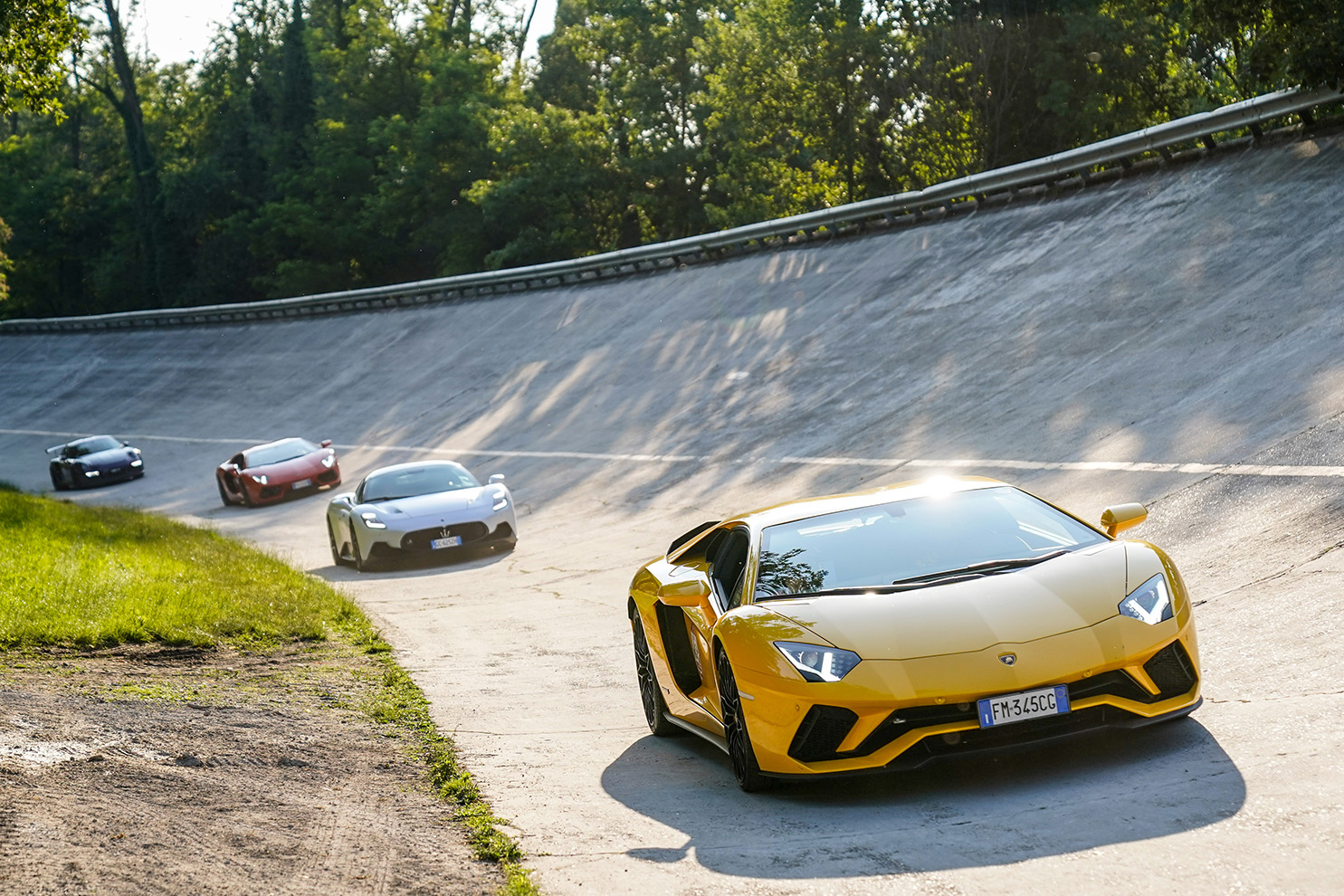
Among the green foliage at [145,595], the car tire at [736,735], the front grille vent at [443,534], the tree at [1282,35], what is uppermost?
the tree at [1282,35]

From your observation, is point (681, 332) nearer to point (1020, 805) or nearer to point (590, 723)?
point (590, 723)

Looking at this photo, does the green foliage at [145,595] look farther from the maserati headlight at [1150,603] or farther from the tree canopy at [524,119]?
the tree canopy at [524,119]

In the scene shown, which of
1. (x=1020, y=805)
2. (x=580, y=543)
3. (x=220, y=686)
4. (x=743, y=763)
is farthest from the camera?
(x=580, y=543)

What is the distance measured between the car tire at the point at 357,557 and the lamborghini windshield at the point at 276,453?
10.7 m

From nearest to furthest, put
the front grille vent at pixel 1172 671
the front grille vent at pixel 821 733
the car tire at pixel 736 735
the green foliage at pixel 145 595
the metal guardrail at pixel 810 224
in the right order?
the front grille vent at pixel 821 733
the front grille vent at pixel 1172 671
the car tire at pixel 736 735
the green foliage at pixel 145 595
the metal guardrail at pixel 810 224

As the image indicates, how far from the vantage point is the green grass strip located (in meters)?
7.48

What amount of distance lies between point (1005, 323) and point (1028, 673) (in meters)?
16.6

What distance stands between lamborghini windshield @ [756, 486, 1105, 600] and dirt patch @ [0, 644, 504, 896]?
186 cm

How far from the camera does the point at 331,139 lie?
80312mm

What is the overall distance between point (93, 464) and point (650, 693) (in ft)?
104

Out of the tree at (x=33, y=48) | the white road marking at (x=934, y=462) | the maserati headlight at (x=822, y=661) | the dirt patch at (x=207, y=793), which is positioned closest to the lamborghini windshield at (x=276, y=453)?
the white road marking at (x=934, y=462)

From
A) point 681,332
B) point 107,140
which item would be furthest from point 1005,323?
point 107,140

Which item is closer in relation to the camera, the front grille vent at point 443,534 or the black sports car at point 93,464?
the front grille vent at point 443,534

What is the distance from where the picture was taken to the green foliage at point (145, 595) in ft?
35.4
